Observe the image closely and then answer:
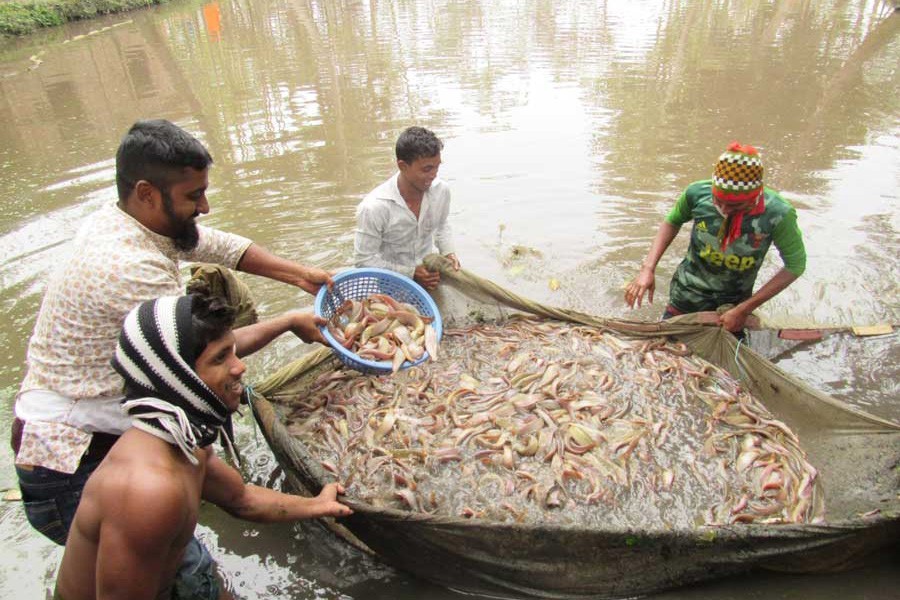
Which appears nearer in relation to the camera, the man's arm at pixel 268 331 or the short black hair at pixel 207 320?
the short black hair at pixel 207 320

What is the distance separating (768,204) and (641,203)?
4100mm

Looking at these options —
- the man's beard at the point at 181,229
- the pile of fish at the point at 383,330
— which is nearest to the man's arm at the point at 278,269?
the pile of fish at the point at 383,330

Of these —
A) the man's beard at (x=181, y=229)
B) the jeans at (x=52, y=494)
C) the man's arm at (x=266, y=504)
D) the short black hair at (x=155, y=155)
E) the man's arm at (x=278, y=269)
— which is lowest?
the man's arm at (x=266, y=504)

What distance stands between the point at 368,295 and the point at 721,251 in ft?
8.47

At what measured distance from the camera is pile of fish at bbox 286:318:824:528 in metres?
3.13

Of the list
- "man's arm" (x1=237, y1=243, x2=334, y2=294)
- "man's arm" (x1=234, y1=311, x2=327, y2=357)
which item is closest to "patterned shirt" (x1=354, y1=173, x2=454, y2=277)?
"man's arm" (x1=237, y1=243, x2=334, y2=294)

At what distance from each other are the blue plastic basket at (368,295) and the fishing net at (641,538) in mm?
648

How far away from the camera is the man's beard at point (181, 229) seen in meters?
2.38

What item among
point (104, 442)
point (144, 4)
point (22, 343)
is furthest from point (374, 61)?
point (144, 4)

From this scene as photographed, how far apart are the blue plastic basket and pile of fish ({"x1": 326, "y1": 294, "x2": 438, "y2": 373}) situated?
0.05 metres

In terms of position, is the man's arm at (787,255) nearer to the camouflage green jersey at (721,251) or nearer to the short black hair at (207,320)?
the camouflage green jersey at (721,251)

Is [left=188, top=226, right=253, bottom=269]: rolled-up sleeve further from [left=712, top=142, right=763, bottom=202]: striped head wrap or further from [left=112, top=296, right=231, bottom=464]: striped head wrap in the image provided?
[left=712, top=142, right=763, bottom=202]: striped head wrap

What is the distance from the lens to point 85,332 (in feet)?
7.51

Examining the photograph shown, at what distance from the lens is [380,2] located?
26.7 meters
